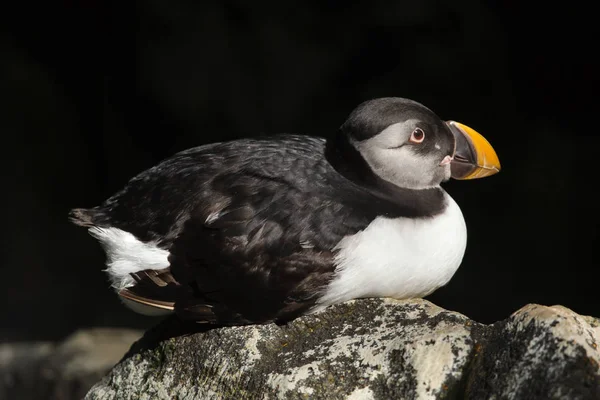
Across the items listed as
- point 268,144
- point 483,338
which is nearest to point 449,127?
point 268,144

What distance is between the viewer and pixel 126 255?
3.25m

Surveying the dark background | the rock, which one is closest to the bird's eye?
the rock

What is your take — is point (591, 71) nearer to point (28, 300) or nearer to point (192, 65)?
point (192, 65)

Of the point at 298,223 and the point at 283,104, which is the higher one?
the point at 298,223

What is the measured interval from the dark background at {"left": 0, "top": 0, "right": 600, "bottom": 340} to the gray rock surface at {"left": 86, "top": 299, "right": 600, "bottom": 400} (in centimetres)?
376

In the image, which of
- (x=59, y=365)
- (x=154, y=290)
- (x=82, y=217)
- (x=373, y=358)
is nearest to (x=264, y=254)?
(x=154, y=290)

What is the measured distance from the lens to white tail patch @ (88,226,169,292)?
3.16m

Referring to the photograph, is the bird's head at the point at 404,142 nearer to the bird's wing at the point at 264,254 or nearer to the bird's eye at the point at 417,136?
the bird's eye at the point at 417,136

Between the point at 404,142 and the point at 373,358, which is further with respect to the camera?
the point at 404,142

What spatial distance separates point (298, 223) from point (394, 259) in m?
0.38

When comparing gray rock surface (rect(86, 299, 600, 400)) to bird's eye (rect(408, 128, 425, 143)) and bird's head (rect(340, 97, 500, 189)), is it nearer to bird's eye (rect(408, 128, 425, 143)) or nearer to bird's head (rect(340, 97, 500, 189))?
bird's head (rect(340, 97, 500, 189))

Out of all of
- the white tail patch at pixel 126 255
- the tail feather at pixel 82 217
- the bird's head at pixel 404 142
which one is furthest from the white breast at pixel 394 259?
the tail feather at pixel 82 217

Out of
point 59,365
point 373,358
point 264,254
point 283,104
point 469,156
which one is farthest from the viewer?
point 283,104

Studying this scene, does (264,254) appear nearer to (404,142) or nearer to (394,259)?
(394,259)
